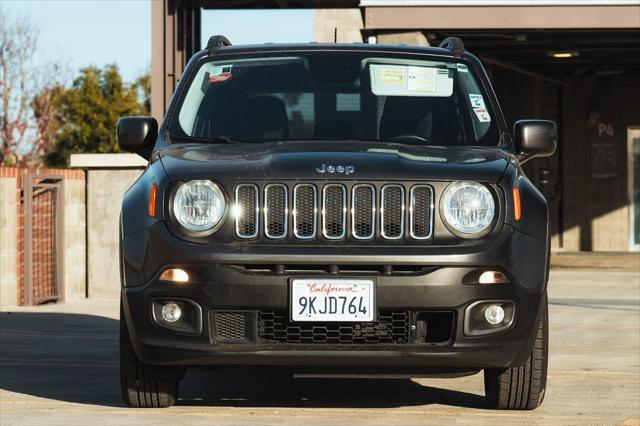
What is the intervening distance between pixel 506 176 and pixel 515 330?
0.69 metres

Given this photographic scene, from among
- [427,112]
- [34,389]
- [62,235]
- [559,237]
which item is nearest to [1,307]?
[62,235]

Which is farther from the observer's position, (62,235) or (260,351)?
(62,235)

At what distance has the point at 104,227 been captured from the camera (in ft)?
50.3

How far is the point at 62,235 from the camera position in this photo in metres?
15.2

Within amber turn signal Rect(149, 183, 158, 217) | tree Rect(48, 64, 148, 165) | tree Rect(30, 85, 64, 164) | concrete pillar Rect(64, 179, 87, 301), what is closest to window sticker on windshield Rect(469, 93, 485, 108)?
amber turn signal Rect(149, 183, 158, 217)

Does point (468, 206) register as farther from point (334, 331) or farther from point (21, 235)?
point (21, 235)

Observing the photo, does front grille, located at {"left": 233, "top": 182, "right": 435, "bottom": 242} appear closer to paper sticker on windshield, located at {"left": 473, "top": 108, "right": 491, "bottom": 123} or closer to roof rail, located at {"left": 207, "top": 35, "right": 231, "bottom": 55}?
paper sticker on windshield, located at {"left": 473, "top": 108, "right": 491, "bottom": 123}

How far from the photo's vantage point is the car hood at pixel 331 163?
6176 mm

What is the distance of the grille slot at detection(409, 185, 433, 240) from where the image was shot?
613 centimetres

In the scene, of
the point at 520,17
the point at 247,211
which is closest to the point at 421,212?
the point at 247,211

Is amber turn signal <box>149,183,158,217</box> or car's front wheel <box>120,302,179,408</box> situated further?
car's front wheel <box>120,302,179,408</box>

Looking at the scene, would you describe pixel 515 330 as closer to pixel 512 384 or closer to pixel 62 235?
pixel 512 384

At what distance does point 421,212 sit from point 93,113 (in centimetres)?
4550

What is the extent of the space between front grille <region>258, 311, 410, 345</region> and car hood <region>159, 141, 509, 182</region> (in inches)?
24.5
